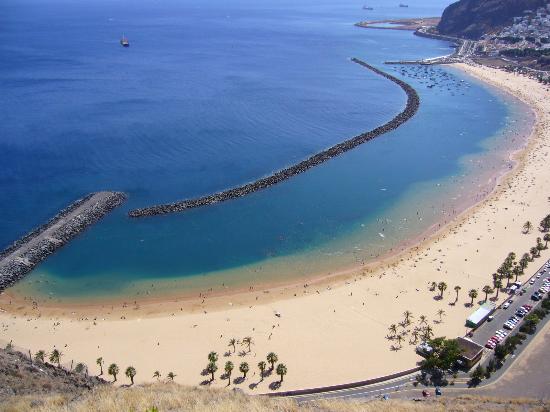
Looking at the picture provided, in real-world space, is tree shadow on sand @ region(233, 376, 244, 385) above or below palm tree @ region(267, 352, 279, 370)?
below

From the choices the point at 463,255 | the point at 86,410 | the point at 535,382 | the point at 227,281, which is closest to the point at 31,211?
the point at 227,281

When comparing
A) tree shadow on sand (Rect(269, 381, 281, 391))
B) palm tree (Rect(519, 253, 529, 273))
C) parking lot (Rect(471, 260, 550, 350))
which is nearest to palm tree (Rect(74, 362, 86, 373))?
tree shadow on sand (Rect(269, 381, 281, 391))

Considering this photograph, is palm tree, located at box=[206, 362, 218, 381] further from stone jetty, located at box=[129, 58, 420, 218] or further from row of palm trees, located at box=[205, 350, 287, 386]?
stone jetty, located at box=[129, 58, 420, 218]

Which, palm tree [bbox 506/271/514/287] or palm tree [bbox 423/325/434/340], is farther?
palm tree [bbox 506/271/514/287]

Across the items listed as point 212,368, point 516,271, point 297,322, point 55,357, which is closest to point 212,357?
point 212,368

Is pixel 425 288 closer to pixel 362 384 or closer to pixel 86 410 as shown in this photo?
pixel 362 384

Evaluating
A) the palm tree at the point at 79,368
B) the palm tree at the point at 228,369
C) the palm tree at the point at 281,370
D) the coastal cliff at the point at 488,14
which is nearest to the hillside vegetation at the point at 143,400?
the palm tree at the point at 79,368
